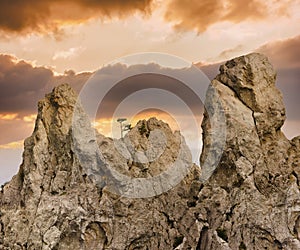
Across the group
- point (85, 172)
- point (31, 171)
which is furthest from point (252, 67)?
point (31, 171)

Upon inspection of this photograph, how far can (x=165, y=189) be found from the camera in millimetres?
71188

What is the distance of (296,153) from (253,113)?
5.97 metres

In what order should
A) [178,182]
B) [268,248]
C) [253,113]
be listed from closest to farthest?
[268,248] → [253,113] → [178,182]

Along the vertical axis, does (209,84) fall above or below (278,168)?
above

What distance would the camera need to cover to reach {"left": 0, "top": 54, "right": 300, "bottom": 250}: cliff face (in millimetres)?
63906

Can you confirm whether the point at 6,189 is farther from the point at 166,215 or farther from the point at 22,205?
the point at 166,215

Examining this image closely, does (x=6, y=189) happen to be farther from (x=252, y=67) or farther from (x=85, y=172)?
(x=252, y=67)

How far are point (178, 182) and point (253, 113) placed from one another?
38.2 feet

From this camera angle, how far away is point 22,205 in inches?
2741

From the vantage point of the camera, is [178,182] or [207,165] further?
[178,182]

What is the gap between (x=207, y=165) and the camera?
66688 mm

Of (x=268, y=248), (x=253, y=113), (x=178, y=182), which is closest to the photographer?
(x=268, y=248)

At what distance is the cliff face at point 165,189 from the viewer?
210 feet

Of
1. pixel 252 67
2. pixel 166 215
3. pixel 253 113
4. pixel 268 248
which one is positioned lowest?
pixel 268 248
